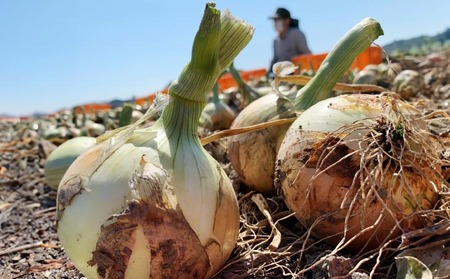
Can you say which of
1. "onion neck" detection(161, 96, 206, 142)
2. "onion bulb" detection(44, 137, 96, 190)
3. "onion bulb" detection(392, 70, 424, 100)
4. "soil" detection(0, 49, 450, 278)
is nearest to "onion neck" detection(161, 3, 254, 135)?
"onion neck" detection(161, 96, 206, 142)

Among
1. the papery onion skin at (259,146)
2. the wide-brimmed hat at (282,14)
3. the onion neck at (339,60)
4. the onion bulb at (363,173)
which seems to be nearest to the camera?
the onion bulb at (363,173)

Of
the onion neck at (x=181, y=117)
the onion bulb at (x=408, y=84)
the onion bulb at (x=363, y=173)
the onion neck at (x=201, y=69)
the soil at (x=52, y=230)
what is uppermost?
the onion neck at (x=201, y=69)

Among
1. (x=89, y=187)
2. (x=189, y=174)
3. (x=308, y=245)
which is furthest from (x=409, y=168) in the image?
(x=89, y=187)

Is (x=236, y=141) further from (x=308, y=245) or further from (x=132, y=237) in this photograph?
(x=132, y=237)

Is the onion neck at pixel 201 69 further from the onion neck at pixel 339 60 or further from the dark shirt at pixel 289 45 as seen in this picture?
the dark shirt at pixel 289 45

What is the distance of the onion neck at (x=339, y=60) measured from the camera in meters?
2.12

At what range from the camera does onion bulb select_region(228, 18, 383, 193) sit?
2158 mm

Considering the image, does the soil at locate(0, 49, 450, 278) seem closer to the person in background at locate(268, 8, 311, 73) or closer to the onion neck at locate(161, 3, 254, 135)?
the onion neck at locate(161, 3, 254, 135)

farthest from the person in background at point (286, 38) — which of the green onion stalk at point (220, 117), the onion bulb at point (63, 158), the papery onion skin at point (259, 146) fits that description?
the papery onion skin at point (259, 146)

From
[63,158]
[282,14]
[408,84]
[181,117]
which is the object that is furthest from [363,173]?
[282,14]

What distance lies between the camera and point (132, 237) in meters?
1.48

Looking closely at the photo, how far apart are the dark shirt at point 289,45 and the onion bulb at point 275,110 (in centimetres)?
550

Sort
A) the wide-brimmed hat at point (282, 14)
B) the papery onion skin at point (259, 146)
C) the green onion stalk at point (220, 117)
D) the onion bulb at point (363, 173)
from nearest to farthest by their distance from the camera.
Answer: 1. the onion bulb at point (363, 173)
2. the papery onion skin at point (259, 146)
3. the green onion stalk at point (220, 117)
4. the wide-brimmed hat at point (282, 14)

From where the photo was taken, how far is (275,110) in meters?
2.32
